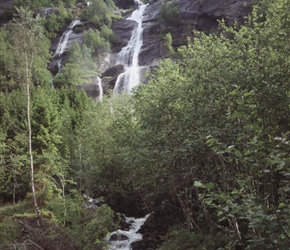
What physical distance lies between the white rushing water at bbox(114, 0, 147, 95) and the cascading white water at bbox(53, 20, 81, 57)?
41.2 feet

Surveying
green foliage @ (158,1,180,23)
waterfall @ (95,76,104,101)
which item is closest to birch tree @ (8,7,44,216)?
waterfall @ (95,76,104,101)

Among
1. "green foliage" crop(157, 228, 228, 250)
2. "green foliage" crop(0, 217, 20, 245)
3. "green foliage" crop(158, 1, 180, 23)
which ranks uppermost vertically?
"green foliage" crop(158, 1, 180, 23)

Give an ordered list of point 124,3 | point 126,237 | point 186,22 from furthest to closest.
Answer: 1. point 124,3
2. point 186,22
3. point 126,237

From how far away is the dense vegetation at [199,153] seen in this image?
3.92 m

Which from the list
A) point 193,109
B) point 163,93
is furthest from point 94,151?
point 193,109

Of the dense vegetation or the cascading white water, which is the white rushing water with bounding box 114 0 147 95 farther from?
the dense vegetation

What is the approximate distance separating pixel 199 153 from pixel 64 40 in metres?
63.9

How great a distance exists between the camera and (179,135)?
36.9ft

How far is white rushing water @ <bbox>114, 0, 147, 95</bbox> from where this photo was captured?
5072 centimetres

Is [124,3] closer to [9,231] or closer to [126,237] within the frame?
[126,237]

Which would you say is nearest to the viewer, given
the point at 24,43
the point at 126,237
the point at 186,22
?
the point at 24,43

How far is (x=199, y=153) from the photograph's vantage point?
10031 mm

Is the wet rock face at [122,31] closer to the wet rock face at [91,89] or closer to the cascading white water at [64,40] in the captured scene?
the cascading white water at [64,40]

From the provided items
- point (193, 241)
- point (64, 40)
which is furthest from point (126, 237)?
point (64, 40)
